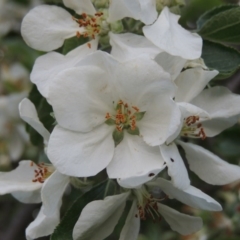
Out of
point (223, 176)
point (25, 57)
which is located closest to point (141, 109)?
point (223, 176)

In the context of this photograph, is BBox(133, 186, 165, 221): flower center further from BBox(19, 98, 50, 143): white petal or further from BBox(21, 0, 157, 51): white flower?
BBox(21, 0, 157, 51): white flower

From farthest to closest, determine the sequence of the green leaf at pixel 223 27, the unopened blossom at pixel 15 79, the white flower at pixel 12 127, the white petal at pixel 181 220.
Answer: the unopened blossom at pixel 15 79, the white flower at pixel 12 127, the green leaf at pixel 223 27, the white petal at pixel 181 220

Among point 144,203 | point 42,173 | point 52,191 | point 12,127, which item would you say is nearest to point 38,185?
point 42,173

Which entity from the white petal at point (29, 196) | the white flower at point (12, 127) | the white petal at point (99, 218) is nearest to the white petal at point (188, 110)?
the white petal at point (99, 218)

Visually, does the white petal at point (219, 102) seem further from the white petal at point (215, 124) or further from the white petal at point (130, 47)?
the white petal at point (130, 47)

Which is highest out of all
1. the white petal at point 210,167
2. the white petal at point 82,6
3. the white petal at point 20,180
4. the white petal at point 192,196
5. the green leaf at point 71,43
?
the white petal at point 82,6

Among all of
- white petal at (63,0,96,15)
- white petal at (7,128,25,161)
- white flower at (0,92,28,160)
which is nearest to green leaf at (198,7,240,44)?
white petal at (63,0,96,15)

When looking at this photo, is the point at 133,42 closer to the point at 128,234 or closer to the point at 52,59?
the point at 52,59

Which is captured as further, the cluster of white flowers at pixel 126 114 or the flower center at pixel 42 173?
the flower center at pixel 42 173
